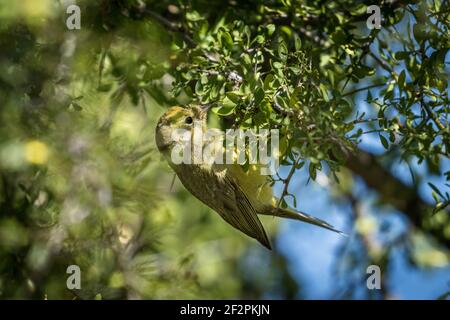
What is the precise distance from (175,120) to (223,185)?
38cm

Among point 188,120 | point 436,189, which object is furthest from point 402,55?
point 188,120

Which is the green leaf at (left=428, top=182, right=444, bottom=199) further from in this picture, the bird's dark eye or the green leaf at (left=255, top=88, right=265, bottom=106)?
the bird's dark eye

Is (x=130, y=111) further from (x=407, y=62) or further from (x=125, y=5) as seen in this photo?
(x=407, y=62)

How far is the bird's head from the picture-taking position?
3092 millimetres

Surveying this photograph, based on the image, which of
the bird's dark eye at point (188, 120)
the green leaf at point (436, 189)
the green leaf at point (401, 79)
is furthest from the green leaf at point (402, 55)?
the bird's dark eye at point (188, 120)

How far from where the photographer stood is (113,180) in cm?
332

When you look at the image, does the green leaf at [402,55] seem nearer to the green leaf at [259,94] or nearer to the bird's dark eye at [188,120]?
the green leaf at [259,94]

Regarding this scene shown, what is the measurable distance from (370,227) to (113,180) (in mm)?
1670

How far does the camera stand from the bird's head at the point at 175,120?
309 centimetres

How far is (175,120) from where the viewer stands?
3113 mm

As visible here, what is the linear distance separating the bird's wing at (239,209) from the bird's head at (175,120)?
31 cm

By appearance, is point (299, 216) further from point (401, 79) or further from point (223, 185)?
point (401, 79)

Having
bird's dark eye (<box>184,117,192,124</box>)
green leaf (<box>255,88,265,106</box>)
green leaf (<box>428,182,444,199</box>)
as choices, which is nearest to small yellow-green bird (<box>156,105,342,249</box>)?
bird's dark eye (<box>184,117,192,124</box>)
